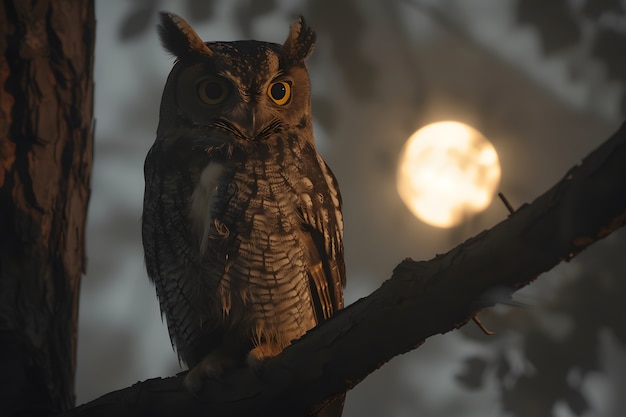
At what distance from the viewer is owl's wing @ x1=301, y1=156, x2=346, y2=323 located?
1.67 m

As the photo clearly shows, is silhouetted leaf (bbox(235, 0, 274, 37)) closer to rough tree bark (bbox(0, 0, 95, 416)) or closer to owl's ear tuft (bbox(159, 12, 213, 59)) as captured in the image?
owl's ear tuft (bbox(159, 12, 213, 59))

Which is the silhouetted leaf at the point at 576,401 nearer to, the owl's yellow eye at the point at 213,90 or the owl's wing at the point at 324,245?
the owl's wing at the point at 324,245

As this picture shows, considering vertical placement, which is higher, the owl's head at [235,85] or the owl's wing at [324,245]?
the owl's head at [235,85]

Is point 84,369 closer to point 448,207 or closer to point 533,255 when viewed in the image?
point 448,207

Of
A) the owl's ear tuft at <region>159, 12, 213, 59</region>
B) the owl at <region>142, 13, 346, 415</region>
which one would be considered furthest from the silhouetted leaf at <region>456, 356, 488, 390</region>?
the owl's ear tuft at <region>159, 12, 213, 59</region>

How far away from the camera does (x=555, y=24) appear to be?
168 cm

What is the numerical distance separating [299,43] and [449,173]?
20.2 inches

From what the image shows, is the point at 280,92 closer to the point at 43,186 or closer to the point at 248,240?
the point at 248,240

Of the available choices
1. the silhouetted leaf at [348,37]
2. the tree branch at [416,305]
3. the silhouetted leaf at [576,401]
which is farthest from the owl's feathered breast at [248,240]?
the silhouetted leaf at [576,401]

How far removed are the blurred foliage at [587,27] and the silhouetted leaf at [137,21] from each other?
1.01 m

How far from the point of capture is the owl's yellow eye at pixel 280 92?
178 centimetres

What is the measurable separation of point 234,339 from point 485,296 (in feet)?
2.60

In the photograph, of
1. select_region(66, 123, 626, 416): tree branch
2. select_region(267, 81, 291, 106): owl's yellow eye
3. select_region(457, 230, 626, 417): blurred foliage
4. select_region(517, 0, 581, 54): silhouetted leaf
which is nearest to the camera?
select_region(66, 123, 626, 416): tree branch

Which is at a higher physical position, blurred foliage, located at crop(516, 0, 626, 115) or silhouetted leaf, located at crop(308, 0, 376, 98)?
silhouetted leaf, located at crop(308, 0, 376, 98)
